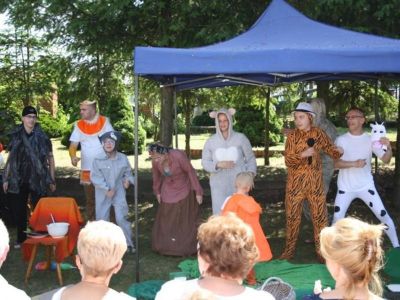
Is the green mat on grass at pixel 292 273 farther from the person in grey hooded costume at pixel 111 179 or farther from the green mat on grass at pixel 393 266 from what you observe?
the person in grey hooded costume at pixel 111 179

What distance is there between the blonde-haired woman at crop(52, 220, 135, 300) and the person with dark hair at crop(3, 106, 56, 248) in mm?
3822

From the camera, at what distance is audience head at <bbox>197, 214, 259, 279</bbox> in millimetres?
2266

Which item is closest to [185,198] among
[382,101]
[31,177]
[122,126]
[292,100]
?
[31,177]

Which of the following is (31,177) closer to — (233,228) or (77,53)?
(77,53)

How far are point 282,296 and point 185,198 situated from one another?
2.81m

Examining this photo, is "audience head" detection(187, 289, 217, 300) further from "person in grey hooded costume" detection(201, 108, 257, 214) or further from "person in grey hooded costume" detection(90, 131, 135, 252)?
"person in grey hooded costume" detection(90, 131, 135, 252)

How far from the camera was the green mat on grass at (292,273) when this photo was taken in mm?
4473

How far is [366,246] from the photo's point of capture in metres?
2.25

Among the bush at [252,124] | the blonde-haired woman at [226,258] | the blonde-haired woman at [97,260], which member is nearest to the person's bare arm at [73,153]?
the blonde-haired woman at [97,260]

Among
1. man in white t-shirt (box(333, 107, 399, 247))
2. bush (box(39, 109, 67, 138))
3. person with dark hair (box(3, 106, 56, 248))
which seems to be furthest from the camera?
bush (box(39, 109, 67, 138))

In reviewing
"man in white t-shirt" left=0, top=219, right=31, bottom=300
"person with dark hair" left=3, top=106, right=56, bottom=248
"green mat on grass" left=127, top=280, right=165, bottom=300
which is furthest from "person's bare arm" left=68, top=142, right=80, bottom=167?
"man in white t-shirt" left=0, top=219, right=31, bottom=300

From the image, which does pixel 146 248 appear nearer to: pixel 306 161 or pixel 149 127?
pixel 306 161

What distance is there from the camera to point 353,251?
2.24m

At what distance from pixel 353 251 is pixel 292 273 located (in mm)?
2630
